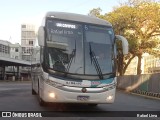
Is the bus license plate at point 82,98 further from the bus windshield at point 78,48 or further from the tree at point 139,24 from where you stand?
the tree at point 139,24

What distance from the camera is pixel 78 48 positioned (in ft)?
43.6

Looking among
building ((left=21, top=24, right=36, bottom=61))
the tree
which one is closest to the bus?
the tree

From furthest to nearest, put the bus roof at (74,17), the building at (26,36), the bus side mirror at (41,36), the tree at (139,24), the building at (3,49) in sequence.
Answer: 1. the building at (26,36)
2. the building at (3,49)
3. the tree at (139,24)
4. the bus roof at (74,17)
5. the bus side mirror at (41,36)

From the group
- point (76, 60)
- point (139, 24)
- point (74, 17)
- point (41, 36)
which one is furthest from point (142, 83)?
point (41, 36)

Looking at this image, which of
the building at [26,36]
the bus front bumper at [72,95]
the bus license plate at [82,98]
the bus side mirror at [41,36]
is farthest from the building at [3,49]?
the bus license plate at [82,98]

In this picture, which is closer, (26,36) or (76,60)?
(76,60)

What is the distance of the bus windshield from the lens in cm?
1314

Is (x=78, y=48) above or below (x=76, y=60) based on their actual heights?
above

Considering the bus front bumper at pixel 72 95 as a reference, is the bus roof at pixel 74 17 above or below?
above

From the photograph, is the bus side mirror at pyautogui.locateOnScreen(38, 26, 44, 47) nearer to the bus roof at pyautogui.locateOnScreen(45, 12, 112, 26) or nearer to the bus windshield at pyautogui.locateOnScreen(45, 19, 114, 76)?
the bus windshield at pyautogui.locateOnScreen(45, 19, 114, 76)

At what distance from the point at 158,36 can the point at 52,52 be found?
3541 cm

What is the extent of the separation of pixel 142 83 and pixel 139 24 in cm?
1205

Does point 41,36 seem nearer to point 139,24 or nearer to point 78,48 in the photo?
point 78,48

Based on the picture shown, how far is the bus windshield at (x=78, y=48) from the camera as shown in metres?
13.1
